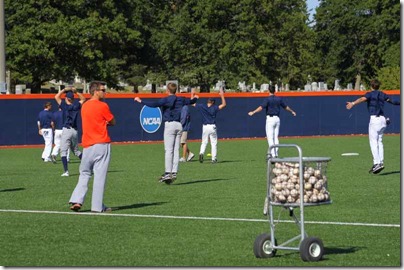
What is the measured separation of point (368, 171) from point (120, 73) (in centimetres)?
6125

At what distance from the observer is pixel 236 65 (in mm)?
86062

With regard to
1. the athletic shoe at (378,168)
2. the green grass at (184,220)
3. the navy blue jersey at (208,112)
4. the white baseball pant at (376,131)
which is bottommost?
the green grass at (184,220)

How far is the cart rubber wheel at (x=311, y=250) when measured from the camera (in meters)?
11.7

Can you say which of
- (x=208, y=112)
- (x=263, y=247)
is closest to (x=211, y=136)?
(x=208, y=112)

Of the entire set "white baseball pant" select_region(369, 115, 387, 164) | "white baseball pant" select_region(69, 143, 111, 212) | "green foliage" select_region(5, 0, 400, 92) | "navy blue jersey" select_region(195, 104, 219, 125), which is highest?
"green foliage" select_region(5, 0, 400, 92)

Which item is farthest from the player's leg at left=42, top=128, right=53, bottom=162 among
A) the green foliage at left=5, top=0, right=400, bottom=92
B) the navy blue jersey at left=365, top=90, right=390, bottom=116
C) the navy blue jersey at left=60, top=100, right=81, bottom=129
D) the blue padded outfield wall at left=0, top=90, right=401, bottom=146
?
the green foliage at left=5, top=0, right=400, bottom=92

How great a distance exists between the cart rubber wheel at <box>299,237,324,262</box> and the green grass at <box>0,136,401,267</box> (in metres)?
0.07

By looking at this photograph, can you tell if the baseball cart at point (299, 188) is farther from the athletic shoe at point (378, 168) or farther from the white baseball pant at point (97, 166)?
the athletic shoe at point (378, 168)

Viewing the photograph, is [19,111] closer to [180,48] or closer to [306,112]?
[306,112]

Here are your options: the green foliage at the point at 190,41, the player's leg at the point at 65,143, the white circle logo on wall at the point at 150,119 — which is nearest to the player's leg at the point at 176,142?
the player's leg at the point at 65,143

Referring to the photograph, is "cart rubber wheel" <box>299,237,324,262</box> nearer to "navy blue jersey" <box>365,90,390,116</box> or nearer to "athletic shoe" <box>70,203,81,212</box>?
"athletic shoe" <box>70,203,81,212</box>

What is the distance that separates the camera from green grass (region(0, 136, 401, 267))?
1235 cm

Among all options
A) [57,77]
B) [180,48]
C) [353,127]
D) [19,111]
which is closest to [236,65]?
[180,48]

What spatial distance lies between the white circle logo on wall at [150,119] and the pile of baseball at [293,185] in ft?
109
